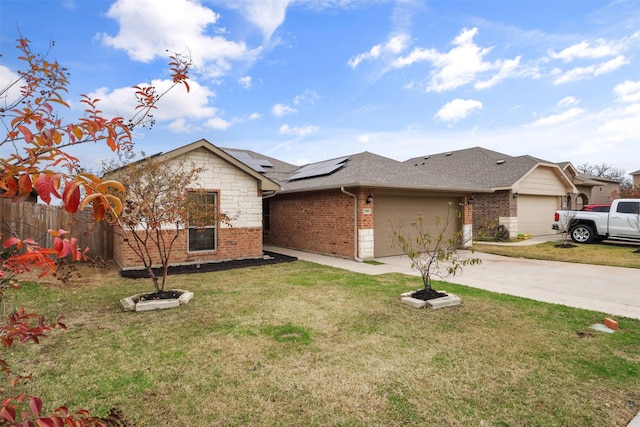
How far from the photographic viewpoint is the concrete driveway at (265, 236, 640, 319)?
6797 mm

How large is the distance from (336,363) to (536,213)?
20.1 m

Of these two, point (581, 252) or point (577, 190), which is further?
point (577, 190)

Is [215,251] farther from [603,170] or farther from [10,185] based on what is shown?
[603,170]

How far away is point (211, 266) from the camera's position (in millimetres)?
10328

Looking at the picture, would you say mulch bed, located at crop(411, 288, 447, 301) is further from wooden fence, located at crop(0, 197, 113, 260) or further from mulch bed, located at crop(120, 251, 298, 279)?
wooden fence, located at crop(0, 197, 113, 260)

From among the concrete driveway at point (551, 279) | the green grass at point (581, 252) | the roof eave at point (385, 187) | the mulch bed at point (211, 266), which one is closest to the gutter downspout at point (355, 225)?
the concrete driveway at point (551, 279)

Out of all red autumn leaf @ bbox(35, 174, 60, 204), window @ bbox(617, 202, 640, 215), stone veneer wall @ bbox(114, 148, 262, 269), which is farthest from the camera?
window @ bbox(617, 202, 640, 215)

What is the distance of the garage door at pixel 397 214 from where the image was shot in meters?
12.4

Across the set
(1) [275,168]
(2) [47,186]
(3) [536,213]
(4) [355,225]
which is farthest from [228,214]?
(3) [536,213]

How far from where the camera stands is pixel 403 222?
512 inches

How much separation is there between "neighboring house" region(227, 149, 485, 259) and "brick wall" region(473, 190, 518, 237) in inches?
172

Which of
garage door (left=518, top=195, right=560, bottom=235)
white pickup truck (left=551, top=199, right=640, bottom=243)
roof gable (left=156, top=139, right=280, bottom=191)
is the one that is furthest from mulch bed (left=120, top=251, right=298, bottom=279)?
garage door (left=518, top=195, right=560, bottom=235)

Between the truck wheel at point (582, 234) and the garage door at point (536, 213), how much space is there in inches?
118

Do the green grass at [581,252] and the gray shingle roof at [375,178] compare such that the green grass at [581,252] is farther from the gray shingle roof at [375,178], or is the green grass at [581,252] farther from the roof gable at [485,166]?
the roof gable at [485,166]
